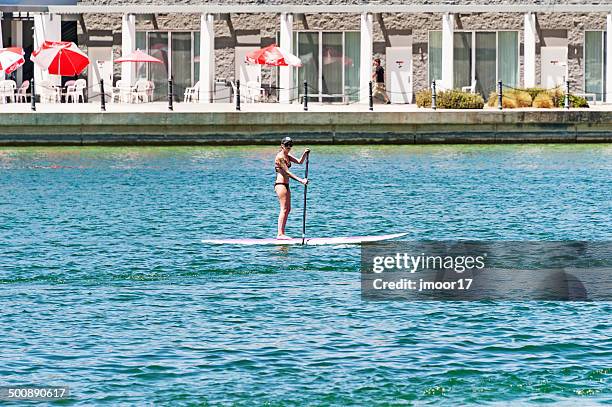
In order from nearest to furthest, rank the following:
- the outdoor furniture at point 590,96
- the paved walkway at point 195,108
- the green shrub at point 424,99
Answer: the paved walkway at point 195,108 → the green shrub at point 424,99 → the outdoor furniture at point 590,96

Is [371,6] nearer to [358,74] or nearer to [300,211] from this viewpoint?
[358,74]

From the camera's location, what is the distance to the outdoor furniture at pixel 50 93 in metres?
53.5

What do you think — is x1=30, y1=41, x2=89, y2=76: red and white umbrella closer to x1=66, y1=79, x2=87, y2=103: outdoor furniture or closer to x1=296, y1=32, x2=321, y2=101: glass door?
Answer: x1=66, y1=79, x2=87, y2=103: outdoor furniture

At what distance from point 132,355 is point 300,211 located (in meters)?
14.5

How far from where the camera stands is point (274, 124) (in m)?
46.2

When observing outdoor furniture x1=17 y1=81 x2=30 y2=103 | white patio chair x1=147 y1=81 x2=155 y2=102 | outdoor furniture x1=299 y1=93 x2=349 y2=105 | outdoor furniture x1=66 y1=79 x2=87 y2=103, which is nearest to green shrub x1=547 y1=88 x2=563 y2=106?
outdoor furniture x1=299 y1=93 x2=349 y2=105

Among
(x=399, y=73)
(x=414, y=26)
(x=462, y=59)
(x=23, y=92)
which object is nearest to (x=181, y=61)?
(x=23, y=92)

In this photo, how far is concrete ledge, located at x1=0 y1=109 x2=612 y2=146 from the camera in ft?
151

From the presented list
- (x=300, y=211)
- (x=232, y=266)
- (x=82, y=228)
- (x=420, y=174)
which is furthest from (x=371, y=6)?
(x=232, y=266)

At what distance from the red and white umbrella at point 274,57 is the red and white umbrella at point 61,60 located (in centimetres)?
576

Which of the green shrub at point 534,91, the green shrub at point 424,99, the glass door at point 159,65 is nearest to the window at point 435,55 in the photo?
the green shrub at point 424,99

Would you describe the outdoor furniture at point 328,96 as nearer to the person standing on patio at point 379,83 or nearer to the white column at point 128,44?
the person standing on patio at point 379,83

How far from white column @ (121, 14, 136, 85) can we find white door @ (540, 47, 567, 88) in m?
14.4

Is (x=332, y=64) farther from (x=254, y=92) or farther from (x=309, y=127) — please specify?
(x=309, y=127)
